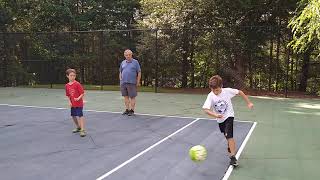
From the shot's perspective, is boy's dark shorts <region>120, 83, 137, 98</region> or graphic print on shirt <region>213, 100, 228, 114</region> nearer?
graphic print on shirt <region>213, 100, 228, 114</region>

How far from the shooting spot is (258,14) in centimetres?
1852

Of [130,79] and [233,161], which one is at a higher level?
[130,79]

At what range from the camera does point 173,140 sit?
778 centimetres

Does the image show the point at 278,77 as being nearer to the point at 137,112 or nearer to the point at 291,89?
the point at 291,89

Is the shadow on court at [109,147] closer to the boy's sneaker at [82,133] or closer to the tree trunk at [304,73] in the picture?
the boy's sneaker at [82,133]

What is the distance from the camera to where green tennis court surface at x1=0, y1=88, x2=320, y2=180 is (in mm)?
5792

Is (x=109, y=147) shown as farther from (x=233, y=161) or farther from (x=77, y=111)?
(x=233, y=161)

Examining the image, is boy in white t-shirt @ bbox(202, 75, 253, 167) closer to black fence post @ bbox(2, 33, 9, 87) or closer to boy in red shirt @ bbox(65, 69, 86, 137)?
boy in red shirt @ bbox(65, 69, 86, 137)

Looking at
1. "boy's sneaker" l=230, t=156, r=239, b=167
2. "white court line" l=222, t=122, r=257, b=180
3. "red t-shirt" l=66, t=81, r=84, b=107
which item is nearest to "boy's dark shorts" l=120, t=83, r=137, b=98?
"red t-shirt" l=66, t=81, r=84, b=107

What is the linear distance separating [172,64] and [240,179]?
13.2m

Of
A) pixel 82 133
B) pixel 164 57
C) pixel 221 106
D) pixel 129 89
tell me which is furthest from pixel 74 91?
pixel 164 57

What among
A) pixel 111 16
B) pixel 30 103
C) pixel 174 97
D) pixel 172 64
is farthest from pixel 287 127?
pixel 111 16

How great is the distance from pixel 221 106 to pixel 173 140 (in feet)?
6.32

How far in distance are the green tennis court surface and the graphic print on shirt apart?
31.0 inches
